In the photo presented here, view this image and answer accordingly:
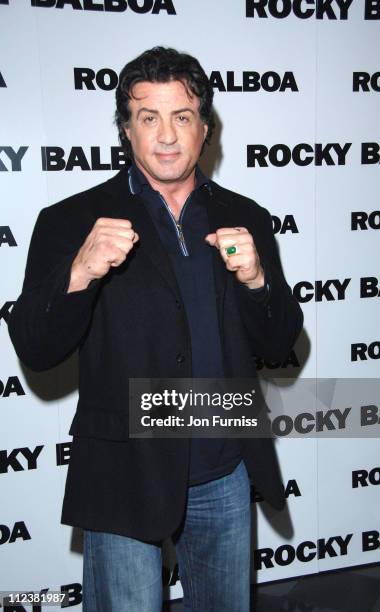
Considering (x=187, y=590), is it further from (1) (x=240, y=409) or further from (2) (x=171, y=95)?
(2) (x=171, y=95)

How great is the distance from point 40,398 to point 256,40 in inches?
63.6

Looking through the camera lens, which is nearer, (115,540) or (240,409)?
(115,540)

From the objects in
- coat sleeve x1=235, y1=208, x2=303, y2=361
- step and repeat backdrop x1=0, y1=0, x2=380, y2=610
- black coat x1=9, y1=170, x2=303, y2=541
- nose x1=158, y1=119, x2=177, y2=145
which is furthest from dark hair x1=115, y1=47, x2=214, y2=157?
step and repeat backdrop x1=0, y1=0, x2=380, y2=610

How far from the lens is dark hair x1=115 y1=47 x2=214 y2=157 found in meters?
1.52

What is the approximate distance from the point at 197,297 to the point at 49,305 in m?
0.37

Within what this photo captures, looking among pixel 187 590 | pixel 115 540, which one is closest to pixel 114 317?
pixel 115 540

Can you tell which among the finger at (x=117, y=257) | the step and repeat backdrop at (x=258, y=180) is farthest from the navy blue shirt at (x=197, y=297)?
the step and repeat backdrop at (x=258, y=180)

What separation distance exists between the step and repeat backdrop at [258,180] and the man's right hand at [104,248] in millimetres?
1006

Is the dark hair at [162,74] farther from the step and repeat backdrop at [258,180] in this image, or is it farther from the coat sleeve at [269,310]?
the step and repeat backdrop at [258,180]

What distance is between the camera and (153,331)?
148 centimetres

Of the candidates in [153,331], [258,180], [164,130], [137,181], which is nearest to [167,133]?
[164,130]

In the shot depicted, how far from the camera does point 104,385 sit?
4.90ft

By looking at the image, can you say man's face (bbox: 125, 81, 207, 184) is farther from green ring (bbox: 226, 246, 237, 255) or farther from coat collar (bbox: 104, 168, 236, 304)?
green ring (bbox: 226, 246, 237, 255)

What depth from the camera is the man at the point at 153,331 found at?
145cm
